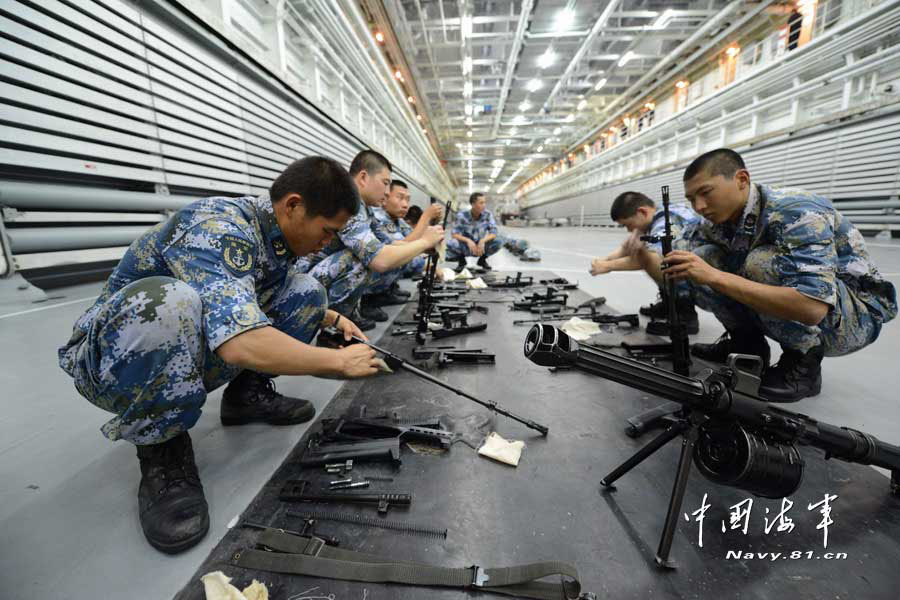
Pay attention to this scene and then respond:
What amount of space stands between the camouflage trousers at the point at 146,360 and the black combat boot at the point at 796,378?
7.02 ft

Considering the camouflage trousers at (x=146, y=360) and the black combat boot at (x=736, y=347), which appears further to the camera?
the black combat boot at (x=736, y=347)

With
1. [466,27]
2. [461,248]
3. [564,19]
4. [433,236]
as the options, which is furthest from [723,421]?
[564,19]

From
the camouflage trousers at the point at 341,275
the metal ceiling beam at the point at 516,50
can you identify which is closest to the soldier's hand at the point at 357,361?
the camouflage trousers at the point at 341,275

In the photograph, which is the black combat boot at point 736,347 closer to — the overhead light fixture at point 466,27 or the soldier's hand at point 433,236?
the soldier's hand at point 433,236

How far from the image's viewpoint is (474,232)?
243 inches

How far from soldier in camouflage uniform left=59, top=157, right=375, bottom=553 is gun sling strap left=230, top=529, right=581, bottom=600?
21cm

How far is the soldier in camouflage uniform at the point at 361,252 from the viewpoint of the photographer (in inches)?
91.3

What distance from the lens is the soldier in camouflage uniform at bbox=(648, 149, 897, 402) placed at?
1.39 m

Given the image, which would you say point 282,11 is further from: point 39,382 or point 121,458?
point 121,458

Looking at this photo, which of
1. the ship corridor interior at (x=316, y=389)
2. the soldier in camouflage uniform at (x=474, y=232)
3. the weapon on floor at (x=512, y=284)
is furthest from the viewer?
the soldier in camouflage uniform at (x=474, y=232)

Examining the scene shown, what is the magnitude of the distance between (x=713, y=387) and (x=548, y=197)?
86.8 ft

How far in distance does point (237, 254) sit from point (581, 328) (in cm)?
219

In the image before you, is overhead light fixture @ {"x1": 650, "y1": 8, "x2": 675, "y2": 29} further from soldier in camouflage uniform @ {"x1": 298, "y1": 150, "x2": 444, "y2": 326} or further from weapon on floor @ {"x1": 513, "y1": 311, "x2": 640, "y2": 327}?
soldier in camouflage uniform @ {"x1": 298, "y1": 150, "x2": 444, "y2": 326}

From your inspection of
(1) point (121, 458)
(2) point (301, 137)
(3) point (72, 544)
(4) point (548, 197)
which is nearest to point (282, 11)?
(2) point (301, 137)
